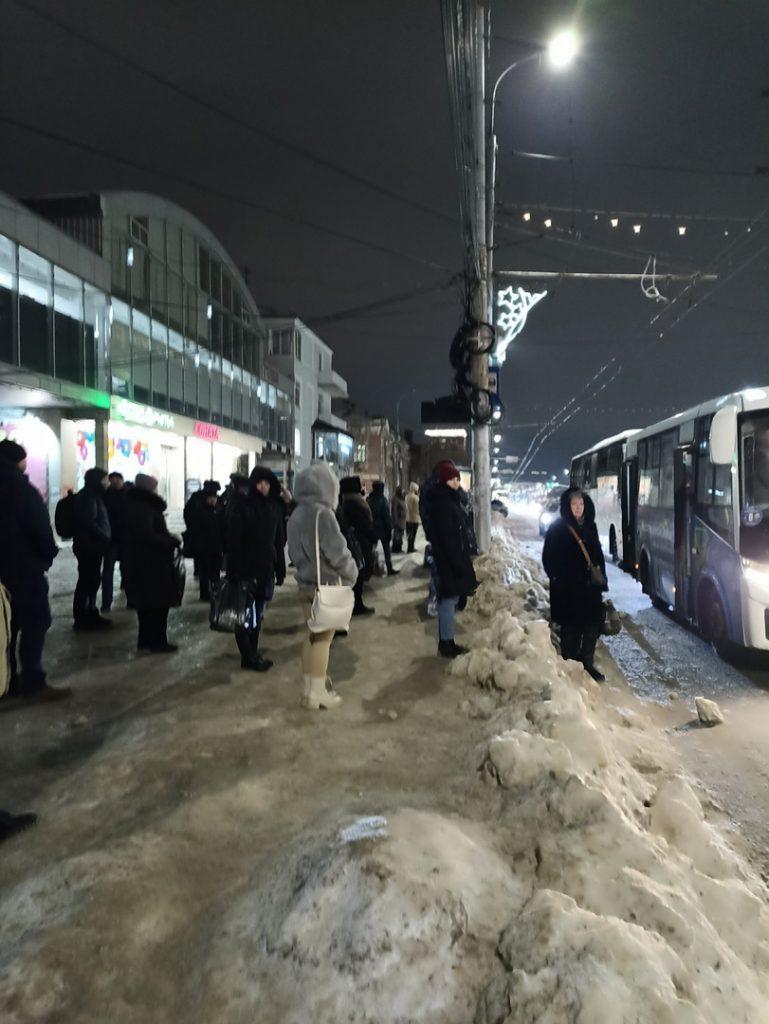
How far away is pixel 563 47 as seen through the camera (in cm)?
1000

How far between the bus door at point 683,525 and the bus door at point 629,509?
438 cm

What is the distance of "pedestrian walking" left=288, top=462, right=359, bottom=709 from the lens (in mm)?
5066

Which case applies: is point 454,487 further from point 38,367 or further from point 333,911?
point 38,367

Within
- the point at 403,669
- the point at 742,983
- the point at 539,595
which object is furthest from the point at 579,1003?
the point at 539,595

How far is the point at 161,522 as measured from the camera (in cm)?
669

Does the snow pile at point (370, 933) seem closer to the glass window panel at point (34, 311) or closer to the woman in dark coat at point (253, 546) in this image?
the woman in dark coat at point (253, 546)

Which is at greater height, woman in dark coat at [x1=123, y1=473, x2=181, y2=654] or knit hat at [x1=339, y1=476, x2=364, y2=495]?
knit hat at [x1=339, y1=476, x2=364, y2=495]

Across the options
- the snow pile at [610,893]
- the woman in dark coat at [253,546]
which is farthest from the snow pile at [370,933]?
the woman in dark coat at [253,546]

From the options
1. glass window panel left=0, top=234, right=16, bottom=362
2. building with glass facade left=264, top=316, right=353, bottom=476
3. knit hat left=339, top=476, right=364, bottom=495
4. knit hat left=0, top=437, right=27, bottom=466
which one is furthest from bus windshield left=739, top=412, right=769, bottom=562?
building with glass facade left=264, top=316, right=353, bottom=476

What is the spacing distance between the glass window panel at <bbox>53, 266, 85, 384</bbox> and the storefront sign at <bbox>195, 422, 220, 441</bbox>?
7.77 m

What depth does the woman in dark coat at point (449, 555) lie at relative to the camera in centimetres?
666

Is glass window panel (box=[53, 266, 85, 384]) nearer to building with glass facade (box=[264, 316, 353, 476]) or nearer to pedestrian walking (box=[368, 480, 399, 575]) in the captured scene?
pedestrian walking (box=[368, 480, 399, 575])

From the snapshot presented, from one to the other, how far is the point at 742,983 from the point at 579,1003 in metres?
0.69

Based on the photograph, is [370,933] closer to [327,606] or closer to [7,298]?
[327,606]
